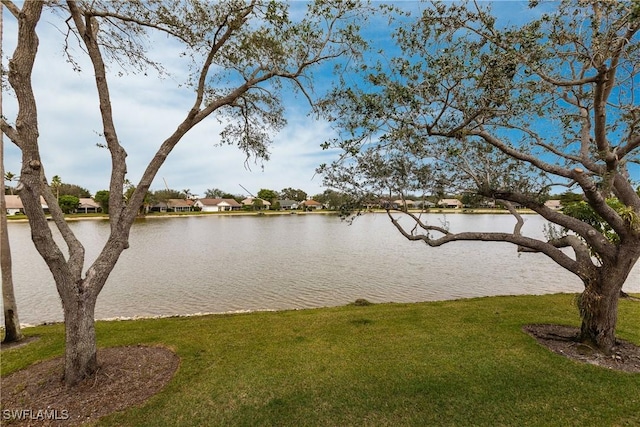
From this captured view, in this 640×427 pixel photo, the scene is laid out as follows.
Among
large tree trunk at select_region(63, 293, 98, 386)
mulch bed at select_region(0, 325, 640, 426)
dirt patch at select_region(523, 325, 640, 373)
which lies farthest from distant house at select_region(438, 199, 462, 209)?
large tree trunk at select_region(63, 293, 98, 386)

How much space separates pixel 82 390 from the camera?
4.69 meters

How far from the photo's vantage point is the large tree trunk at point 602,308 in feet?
18.8

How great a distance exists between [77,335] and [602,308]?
28.4 ft

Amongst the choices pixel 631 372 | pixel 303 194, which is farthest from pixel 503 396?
pixel 303 194

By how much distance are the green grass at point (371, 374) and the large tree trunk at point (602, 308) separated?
0.82 meters

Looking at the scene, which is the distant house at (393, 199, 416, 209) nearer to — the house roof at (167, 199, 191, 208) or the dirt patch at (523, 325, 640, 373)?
the dirt patch at (523, 325, 640, 373)

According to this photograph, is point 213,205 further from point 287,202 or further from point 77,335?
point 77,335

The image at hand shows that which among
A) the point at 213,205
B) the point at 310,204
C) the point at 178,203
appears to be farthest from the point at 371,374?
the point at 310,204

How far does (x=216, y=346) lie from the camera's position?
652cm

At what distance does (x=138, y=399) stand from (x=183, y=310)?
7.54 m

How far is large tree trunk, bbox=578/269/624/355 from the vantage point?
5.74 meters

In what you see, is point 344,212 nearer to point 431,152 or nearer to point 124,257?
point 431,152

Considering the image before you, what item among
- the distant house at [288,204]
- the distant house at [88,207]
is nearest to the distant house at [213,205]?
the distant house at [288,204]

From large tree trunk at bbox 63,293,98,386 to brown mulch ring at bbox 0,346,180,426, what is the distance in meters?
0.18
